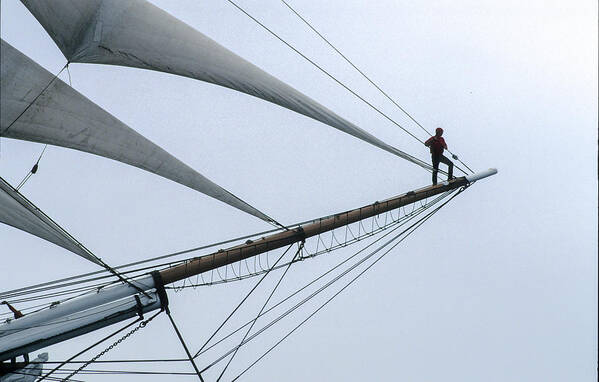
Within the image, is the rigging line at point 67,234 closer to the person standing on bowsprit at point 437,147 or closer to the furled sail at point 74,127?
the furled sail at point 74,127

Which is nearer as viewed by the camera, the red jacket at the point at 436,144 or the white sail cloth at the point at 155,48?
the white sail cloth at the point at 155,48

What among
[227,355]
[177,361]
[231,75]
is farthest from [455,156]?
[177,361]

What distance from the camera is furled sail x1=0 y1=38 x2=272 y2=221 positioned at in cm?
872

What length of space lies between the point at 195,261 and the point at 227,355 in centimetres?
164

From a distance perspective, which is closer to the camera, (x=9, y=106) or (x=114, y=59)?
(x=9, y=106)

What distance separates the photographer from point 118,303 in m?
9.12

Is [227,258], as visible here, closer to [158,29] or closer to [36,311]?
[36,311]

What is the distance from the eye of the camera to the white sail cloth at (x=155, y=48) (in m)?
8.97

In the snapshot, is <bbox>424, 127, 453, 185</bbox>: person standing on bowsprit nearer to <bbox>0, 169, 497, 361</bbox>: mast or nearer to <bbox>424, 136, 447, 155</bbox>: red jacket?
<bbox>424, 136, 447, 155</bbox>: red jacket

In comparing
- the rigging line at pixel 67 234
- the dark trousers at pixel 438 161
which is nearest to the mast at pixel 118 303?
the rigging line at pixel 67 234

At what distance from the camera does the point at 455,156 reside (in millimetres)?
11125

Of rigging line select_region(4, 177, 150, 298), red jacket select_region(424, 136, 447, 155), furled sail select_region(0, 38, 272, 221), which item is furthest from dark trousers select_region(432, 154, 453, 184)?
rigging line select_region(4, 177, 150, 298)

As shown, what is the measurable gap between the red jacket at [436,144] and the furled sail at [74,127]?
354 centimetres

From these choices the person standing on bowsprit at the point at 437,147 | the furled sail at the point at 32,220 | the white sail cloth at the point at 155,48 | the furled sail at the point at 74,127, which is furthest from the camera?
the person standing on bowsprit at the point at 437,147
